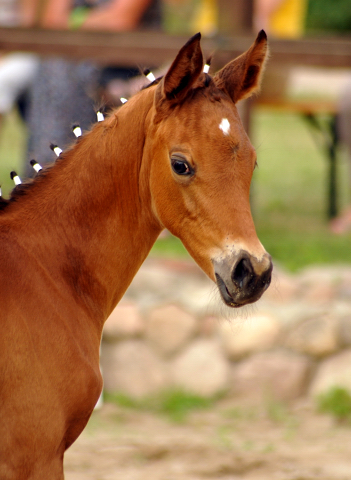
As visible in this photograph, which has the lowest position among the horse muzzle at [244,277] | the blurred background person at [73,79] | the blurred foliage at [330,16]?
the blurred foliage at [330,16]

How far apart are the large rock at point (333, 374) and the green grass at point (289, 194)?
41.2 inches

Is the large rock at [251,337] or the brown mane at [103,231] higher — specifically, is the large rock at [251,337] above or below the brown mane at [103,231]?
below

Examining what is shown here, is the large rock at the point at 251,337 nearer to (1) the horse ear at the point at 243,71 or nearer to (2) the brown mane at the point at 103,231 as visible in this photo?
(2) the brown mane at the point at 103,231

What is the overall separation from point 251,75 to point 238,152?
397 mm

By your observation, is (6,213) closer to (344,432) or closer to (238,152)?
(238,152)

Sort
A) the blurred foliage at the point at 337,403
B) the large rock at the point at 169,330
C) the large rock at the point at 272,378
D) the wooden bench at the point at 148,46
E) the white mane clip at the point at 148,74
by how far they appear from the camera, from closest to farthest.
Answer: the white mane clip at the point at 148,74, the blurred foliage at the point at 337,403, the large rock at the point at 272,378, the large rock at the point at 169,330, the wooden bench at the point at 148,46

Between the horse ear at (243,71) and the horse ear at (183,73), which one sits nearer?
the horse ear at (183,73)

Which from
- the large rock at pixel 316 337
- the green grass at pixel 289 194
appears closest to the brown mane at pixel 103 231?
the green grass at pixel 289 194

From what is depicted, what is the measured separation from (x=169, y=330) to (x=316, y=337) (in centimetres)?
95

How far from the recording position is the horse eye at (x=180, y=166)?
1.99 meters

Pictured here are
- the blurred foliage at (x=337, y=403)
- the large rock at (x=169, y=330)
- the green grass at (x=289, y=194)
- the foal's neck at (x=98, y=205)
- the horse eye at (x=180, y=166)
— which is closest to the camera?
the horse eye at (x=180, y=166)

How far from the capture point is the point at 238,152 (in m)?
2.00

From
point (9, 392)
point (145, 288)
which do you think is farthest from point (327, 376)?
point (9, 392)

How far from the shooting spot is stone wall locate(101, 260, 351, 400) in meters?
4.09
